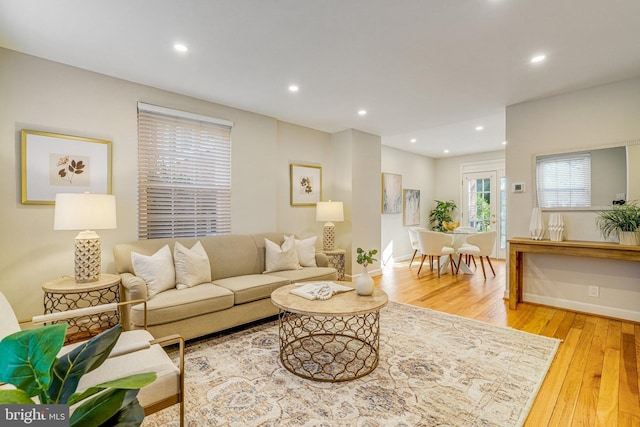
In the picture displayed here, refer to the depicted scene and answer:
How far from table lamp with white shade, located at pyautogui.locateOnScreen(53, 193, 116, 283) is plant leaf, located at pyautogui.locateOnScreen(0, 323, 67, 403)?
231 centimetres

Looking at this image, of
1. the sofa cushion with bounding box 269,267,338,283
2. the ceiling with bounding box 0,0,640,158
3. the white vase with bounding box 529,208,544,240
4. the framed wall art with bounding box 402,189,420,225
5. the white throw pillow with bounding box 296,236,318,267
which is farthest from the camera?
the framed wall art with bounding box 402,189,420,225

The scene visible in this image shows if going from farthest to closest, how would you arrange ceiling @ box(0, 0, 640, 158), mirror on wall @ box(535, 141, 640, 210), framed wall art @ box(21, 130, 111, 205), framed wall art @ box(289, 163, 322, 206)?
framed wall art @ box(289, 163, 322, 206) → mirror on wall @ box(535, 141, 640, 210) → framed wall art @ box(21, 130, 111, 205) → ceiling @ box(0, 0, 640, 158)

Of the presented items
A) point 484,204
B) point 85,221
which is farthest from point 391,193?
point 85,221

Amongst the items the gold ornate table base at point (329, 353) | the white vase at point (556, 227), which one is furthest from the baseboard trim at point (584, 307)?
the gold ornate table base at point (329, 353)

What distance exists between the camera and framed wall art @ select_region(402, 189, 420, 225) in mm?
7136

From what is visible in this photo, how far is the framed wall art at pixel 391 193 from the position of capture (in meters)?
6.51

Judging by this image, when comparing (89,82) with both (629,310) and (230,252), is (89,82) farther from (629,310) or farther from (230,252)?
(629,310)

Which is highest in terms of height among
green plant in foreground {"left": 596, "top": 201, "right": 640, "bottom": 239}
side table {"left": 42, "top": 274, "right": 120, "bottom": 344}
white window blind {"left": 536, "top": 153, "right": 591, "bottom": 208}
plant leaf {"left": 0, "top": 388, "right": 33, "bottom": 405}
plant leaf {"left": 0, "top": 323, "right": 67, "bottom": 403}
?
white window blind {"left": 536, "top": 153, "right": 591, "bottom": 208}

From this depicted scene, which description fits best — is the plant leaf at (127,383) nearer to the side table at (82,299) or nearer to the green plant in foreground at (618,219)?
the side table at (82,299)

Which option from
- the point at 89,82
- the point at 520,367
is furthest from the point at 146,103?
the point at 520,367

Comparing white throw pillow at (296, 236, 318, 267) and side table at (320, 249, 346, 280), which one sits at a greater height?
white throw pillow at (296, 236, 318, 267)

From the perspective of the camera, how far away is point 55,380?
54 cm

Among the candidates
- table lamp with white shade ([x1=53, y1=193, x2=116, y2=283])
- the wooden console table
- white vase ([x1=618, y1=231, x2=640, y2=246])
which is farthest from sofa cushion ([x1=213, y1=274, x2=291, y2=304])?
white vase ([x1=618, y1=231, x2=640, y2=246])

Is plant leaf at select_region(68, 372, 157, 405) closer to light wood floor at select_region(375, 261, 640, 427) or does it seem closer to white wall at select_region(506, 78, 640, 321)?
light wood floor at select_region(375, 261, 640, 427)
